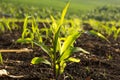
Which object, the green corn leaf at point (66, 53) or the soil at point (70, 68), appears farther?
the soil at point (70, 68)

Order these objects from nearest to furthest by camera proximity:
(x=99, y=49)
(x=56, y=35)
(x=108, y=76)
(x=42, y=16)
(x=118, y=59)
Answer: (x=56, y=35) → (x=108, y=76) → (x=118, y=59) → (x=99, y=49) → (x=42, y=16)

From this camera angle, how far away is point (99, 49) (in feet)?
14.8

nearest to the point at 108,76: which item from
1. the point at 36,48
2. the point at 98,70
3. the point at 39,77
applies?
the point at 98,70

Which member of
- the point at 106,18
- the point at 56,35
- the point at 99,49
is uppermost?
the point at 56,35

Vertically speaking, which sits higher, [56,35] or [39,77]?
[56,35]

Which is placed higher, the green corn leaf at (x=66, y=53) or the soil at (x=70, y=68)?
the green corn leaf at (x=66, y=53)

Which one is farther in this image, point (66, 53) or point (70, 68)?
point (70, 68)

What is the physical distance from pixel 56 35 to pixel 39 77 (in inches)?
15.4

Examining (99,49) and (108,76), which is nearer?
(108,76)

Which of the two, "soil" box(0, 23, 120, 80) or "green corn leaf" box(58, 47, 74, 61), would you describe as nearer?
"green corn leaf" box(58, 47, 74, 61)

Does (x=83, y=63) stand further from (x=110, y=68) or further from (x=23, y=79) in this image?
(x=23, y=79)

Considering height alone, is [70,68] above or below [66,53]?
below

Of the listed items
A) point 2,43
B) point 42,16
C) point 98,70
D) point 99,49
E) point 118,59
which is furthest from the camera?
point 42,16

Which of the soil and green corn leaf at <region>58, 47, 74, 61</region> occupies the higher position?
green corn leaf at <region>58, 47, 74, 61</region>
